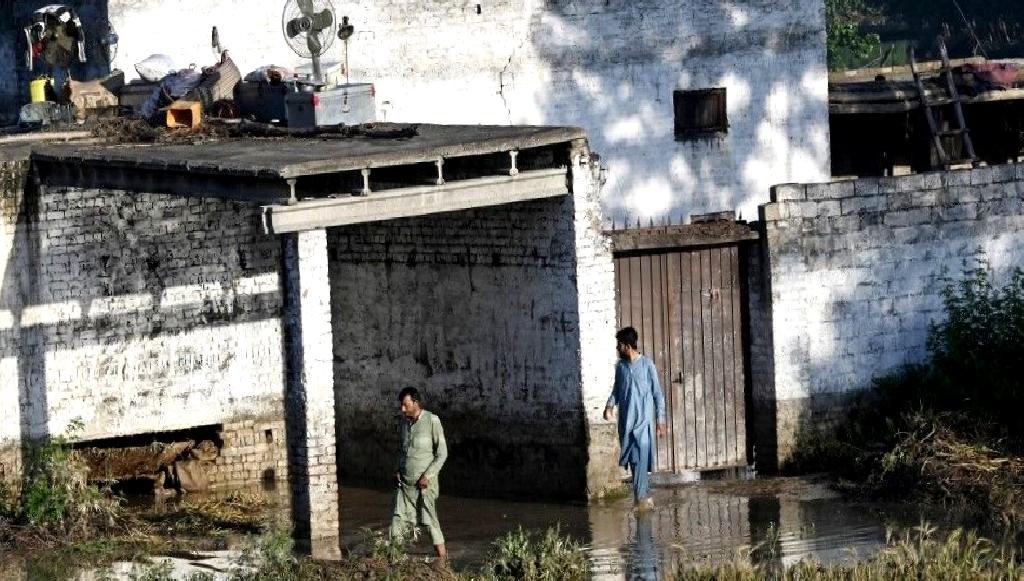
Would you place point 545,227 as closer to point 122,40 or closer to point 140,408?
point 140,408

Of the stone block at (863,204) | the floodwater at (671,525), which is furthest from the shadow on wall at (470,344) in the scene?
the stone block at (863,204)

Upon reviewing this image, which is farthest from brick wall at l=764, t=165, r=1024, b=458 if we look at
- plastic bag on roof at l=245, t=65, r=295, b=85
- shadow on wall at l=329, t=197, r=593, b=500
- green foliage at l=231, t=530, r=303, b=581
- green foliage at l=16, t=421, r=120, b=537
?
green foliage at l=16, t=421, r=120, b=537

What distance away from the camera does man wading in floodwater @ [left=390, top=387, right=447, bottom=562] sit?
13.2 m

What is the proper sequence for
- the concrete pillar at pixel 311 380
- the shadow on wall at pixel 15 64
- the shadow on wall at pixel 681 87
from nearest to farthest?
1. the concrete pillar at pixel 311 380
2. the shadow on wall at pixel 15 64
3. the shadow on wall at pixel 681 87

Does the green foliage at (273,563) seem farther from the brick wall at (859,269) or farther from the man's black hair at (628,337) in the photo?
the brick wall at (859,269)

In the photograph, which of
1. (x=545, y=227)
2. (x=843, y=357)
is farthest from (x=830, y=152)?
(x=545, y=227)

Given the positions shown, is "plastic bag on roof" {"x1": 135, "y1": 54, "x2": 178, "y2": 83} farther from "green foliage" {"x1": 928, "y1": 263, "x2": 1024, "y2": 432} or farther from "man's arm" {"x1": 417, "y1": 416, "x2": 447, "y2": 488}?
"green foliage" {"x1": 928, "y1": 263, "x2": 1024, "y2": 432}

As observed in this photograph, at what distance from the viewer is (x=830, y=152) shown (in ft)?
75.3

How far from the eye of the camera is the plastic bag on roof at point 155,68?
677 inches

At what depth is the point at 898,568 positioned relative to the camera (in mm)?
11664

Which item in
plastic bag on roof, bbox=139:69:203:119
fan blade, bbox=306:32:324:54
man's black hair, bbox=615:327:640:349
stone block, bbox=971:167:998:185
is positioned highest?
fan blade, bbox=306:32:324:54

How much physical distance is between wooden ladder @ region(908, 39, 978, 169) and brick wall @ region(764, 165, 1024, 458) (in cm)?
496

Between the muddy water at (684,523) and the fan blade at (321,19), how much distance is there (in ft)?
12.6

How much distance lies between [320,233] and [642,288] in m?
3.39
